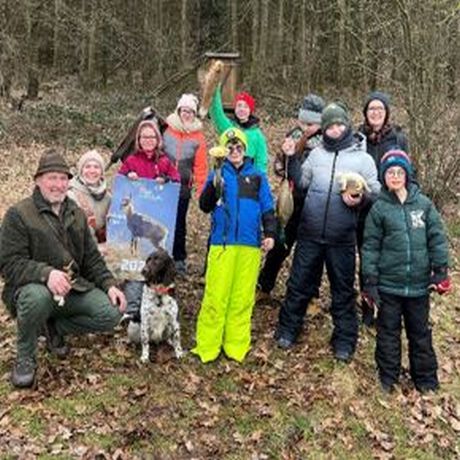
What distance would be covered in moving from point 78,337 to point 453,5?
27.7 feet

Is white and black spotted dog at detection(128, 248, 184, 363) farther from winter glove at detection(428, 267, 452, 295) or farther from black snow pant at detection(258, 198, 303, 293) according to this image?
winter glove at detection(428, 267, 452, 295)

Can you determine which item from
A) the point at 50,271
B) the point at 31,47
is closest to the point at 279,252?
the point at 50,271

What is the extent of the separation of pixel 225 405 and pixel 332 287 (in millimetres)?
1590

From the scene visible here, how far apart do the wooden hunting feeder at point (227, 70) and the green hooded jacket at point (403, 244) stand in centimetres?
286

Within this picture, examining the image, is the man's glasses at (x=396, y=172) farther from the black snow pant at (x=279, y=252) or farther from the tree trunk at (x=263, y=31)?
the tree trunk at (x=263, y=31)

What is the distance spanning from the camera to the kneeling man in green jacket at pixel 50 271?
5777 millimetres

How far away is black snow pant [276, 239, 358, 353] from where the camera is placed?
A: 6727mm

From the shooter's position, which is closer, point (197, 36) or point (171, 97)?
point (171, 97)

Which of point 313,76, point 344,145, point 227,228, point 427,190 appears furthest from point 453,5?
point 313,76

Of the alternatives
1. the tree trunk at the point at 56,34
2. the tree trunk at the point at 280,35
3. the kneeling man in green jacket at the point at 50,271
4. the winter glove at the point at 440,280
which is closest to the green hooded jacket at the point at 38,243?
the kneeling man in green jacket at the point at 50,271

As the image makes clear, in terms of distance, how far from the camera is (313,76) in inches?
1094

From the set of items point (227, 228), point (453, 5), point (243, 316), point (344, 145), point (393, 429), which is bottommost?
point (393, 429)

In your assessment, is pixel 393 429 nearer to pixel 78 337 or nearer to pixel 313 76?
pixel 78 337

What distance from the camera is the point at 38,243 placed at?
5.87 m
